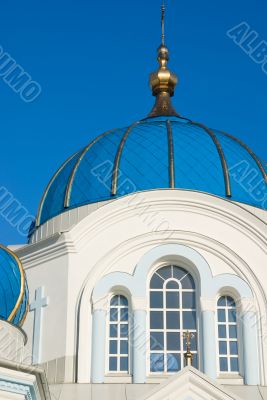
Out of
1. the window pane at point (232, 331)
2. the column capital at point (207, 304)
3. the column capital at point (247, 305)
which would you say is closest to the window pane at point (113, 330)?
the column capital at point (207, 304)

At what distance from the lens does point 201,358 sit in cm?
1353

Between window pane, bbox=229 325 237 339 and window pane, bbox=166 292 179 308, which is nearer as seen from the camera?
window pane, bbox=229 325 237 339

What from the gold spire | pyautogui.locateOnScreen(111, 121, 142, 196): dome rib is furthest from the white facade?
the gold spire

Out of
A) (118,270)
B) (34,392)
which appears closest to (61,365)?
(118,270)

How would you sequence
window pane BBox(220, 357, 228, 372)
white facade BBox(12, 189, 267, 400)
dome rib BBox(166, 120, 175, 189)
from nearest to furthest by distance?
white facade BBox(12, 189, 267, 400) → window pane BBox(220, 357, 228, 372) → dome rib BBox(166, 120, 175, 189)

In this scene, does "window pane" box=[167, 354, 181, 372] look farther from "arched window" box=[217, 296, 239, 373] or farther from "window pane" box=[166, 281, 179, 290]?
"window pane" box=[166, 281, 179, 290]

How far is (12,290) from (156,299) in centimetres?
305

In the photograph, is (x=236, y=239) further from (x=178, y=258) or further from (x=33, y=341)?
(x=33, y=341)

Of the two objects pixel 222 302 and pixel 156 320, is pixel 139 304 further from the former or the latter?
pixel 222 302

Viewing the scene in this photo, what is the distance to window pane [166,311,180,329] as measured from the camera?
13945 mm

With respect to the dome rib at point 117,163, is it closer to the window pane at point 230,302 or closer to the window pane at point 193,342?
the window pane at point 230,302

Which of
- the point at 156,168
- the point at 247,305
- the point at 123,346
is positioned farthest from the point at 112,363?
the point at 156,168

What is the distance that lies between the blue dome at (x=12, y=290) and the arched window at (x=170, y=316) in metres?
2.58

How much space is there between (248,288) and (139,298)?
172cm
